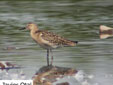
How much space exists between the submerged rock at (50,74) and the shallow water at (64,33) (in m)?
0.16

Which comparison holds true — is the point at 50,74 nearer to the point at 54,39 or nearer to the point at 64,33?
the point at 54,39

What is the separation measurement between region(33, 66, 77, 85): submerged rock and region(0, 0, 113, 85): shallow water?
16 cm

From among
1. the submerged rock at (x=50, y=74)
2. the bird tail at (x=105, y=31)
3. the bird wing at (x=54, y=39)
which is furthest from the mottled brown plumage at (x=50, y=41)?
the bird tail at (x=105, y=31)

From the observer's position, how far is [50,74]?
30.5 feet

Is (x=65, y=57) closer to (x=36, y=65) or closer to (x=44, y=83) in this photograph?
(x=36, y=65)

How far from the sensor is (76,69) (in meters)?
9.60

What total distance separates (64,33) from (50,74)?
185 inches

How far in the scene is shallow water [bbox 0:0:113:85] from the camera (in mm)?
10055

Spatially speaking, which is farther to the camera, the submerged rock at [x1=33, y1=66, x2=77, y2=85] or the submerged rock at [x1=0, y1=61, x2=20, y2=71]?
the submerged rock at [x1=0, y1=61, x2=20, y2=71]

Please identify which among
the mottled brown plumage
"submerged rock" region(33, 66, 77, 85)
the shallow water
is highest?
the mottled brown plumage

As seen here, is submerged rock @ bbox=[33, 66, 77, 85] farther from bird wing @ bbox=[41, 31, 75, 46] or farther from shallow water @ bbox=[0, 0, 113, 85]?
bird wing @ bbox=[41, 31, 75, 46]

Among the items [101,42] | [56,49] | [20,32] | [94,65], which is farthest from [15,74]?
[20,32]

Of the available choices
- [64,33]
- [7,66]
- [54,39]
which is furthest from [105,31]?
[7,66]

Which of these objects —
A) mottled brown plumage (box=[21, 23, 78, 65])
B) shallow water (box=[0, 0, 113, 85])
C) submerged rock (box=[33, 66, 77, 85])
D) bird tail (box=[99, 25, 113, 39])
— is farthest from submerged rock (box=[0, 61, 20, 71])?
bird tail (box=[99, 25, 113, 39])
